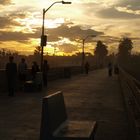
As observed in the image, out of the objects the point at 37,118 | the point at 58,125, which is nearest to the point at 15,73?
the point at 37,118

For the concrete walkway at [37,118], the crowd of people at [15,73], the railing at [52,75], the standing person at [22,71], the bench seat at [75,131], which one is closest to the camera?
the bench seat at [75,131]

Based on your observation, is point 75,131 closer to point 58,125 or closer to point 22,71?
point 58,125

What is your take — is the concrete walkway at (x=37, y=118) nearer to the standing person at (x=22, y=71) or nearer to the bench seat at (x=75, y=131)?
the bench seat at (x=75, y=131)

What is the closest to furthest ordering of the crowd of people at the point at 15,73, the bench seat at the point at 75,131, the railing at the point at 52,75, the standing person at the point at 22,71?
the bench seat at the point at 75,131 → the crowd of people at the point at 15,73 → the railing at the point at 52,75 → the standing person at the point at 22,71

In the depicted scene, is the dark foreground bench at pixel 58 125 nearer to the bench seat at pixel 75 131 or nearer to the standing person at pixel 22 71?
the bench seat at pixel 75 131

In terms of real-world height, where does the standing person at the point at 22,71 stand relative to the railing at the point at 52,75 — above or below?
above

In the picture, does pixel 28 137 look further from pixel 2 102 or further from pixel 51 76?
pixel 51 76

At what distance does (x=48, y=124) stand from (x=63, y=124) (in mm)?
1455

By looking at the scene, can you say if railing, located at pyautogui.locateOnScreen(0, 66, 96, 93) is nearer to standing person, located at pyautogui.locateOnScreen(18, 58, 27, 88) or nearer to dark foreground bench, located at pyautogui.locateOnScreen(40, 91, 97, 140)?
standing person, located at pyautogui.locateOnScreen(18, 58, 27, 88)

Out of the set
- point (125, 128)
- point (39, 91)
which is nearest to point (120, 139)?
point (125, 128)

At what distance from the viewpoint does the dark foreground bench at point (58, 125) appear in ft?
26.6

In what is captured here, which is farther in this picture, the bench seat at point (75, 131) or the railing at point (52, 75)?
the railing at point (52, 75)

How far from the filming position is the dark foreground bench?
Result: 26.6 ft

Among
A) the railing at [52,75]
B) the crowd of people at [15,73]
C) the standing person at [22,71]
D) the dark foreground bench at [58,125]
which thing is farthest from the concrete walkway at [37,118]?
the standing person at [22,71]
